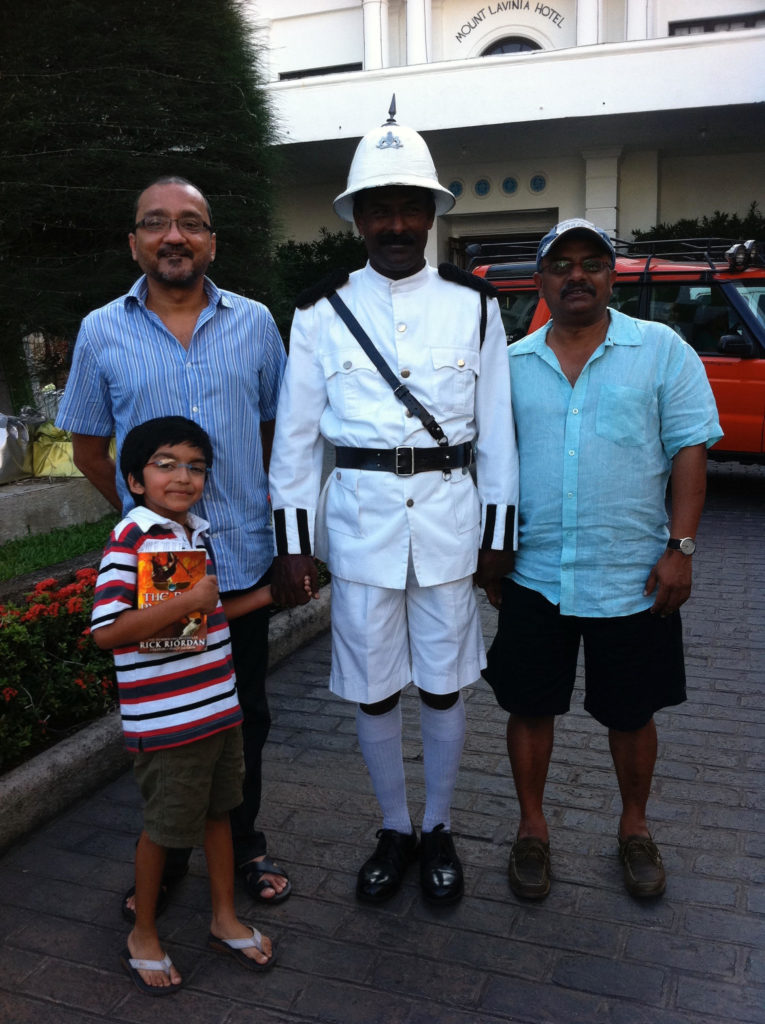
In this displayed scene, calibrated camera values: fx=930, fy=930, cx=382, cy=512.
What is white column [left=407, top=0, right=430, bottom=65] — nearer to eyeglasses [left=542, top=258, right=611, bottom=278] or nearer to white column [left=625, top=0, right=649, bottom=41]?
white column [left=625, top=0, right=649, bottom=41]

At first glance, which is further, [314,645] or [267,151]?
[267,151]

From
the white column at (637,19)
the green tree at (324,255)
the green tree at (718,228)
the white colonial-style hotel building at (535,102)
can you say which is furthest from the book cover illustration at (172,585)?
the white column at (637,19)

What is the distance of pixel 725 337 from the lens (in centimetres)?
825

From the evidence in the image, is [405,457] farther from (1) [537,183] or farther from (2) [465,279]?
(1) [537,183]

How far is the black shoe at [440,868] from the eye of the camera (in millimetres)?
2783

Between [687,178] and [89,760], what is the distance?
62.3 feet

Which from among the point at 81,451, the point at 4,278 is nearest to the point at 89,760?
the point at 81,451

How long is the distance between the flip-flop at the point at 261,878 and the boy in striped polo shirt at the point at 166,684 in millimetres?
252

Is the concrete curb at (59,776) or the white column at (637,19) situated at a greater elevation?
the white column at (637,19)

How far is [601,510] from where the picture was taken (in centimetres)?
271

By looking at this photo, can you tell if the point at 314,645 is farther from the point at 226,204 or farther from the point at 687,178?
the point at 687,178

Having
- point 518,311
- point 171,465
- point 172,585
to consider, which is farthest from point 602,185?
point 172,585

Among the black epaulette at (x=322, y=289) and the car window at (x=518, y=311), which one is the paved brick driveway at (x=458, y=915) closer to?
the black epaulette at (x=322, y=289)

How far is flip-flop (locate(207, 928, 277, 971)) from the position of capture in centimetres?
250
